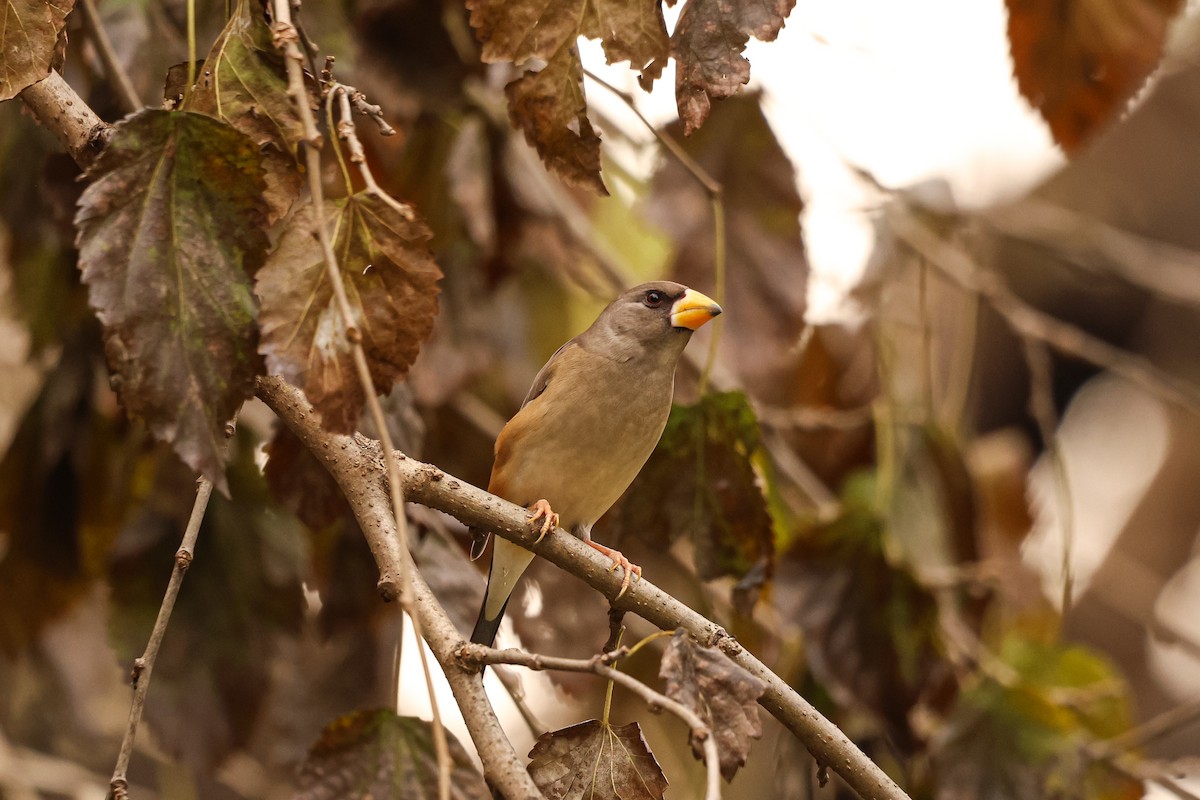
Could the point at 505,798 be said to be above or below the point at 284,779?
above

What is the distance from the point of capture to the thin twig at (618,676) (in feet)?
4.59

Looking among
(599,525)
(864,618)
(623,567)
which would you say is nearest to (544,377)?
(599,525)

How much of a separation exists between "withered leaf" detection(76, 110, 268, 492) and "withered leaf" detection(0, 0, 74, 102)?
0.14m

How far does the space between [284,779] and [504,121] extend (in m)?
2.09

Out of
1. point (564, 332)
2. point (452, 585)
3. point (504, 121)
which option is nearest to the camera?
point (452, 585)

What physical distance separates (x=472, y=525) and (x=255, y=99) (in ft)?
2.54

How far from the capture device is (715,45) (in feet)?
5.46

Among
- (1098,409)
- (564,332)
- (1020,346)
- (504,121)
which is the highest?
(504,121)

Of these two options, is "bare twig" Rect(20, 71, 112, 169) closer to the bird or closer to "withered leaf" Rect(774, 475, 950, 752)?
the bird

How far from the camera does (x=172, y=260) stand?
1.52 metres

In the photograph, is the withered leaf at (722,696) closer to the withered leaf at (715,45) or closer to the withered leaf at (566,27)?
the withered leaf at (715,45)

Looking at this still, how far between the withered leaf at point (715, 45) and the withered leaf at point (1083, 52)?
3.18 ft

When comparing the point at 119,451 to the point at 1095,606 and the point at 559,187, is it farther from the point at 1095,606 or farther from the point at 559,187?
the point at 1095,606

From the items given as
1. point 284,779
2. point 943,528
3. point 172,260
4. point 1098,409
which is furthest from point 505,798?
point 1098,409
